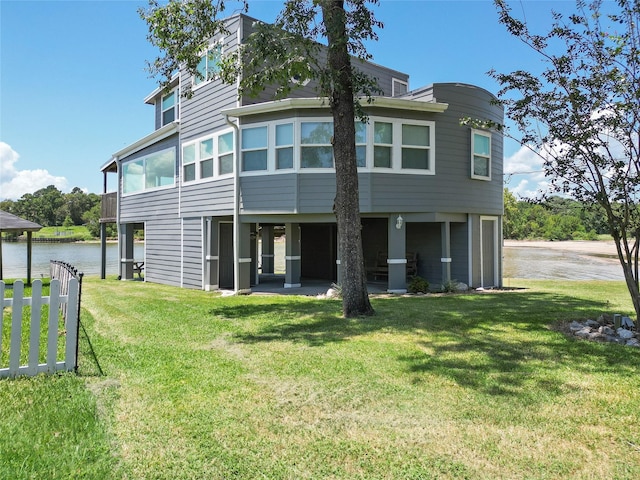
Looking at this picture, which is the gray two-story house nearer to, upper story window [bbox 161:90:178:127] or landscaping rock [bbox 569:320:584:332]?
upper story window [bbox 161:90:178:127]

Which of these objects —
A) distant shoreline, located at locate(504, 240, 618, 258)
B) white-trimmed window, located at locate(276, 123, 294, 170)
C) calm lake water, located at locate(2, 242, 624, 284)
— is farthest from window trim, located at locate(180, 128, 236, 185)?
distant shoreline, located at locate(504, 240, 618, 258)

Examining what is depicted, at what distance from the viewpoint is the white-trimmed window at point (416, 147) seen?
1140 cm

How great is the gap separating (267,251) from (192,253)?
14.6ft

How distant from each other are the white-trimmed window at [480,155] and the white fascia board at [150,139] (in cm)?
954

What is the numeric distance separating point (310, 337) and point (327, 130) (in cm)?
662

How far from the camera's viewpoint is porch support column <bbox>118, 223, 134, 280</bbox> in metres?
17.5

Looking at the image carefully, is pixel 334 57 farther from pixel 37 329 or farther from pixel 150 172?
pixel 150 172

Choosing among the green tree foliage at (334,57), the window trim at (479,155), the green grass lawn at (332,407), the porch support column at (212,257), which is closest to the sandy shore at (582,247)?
the window trim at (479,155)

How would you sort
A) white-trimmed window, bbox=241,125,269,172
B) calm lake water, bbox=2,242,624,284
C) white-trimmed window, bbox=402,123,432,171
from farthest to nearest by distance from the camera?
calm lake water, bbox=2,242,624,284 → white-trimmed window, bbox=241,125,269,172 → white-trimmed window, bbox=402,123,432,171

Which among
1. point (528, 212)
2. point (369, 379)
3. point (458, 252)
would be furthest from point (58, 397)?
point (528, 212)

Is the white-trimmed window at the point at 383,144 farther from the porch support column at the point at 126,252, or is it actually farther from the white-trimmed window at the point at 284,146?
the porch support column at the point at 126,252

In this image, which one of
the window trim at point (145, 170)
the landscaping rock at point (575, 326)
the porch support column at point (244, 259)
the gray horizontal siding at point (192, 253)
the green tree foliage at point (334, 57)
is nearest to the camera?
the landscaping rock at point (575, 326)

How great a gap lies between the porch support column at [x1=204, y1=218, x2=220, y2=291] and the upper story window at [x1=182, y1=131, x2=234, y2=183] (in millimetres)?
1544

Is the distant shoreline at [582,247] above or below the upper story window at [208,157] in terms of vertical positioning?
below
